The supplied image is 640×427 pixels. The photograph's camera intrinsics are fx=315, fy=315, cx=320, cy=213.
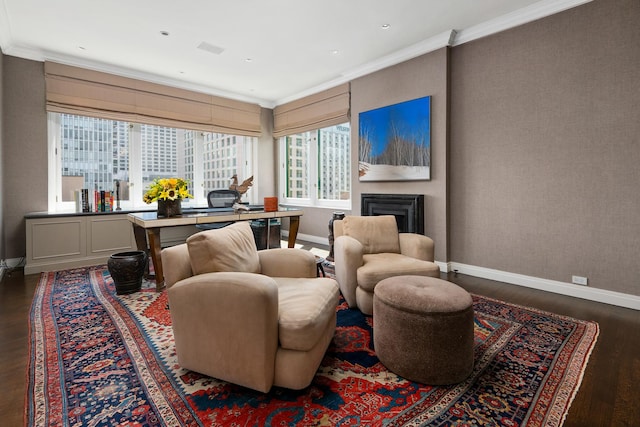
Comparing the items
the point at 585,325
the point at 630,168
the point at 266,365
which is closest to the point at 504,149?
the point at 630,168

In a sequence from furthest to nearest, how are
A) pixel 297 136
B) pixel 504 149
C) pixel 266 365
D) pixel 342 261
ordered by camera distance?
pixel 297 136
pixel 504 149
pixel 342 261
pixel 266 365

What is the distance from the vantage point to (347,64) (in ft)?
15.1

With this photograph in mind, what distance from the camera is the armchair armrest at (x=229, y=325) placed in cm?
148

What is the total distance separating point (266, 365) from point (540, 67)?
145 inches

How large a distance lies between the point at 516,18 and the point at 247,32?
2.90m

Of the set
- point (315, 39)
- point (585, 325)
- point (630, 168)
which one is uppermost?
point (315, 39)

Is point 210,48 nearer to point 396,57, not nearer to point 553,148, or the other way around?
point 396,57

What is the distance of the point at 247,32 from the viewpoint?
366cm

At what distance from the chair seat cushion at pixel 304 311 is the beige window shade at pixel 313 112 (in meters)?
3.74

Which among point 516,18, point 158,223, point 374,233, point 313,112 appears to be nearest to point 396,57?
point 516,18

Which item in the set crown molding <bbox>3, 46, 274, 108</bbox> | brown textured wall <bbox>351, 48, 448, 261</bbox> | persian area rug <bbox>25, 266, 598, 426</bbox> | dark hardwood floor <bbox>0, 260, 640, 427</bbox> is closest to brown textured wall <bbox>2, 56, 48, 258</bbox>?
crown molding <bbox>3, 46, 274, 108</bbox>

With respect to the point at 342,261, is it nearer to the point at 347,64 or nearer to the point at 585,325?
the point at 585,325

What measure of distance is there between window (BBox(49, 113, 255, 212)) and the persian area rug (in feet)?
9.28

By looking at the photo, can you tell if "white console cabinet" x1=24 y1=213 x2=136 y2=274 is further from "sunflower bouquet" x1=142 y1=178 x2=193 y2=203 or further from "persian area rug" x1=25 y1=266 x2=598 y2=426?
"persian area rug" x1=25 y1=266 x2=598 y2=426
